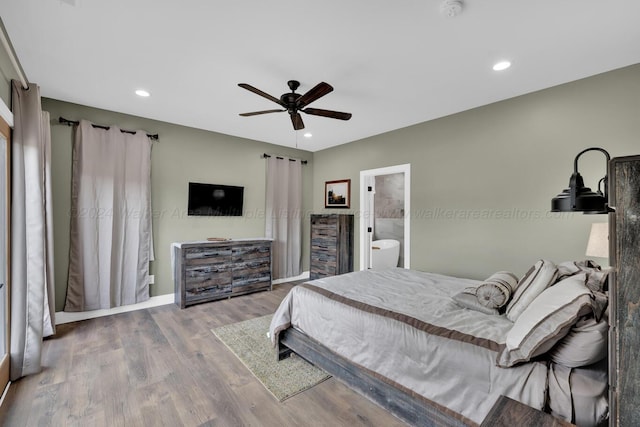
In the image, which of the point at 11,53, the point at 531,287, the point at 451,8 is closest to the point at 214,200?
the point at 11,53

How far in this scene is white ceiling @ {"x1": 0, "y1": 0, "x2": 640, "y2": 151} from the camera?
183 centimetres

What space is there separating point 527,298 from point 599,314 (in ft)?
1.77

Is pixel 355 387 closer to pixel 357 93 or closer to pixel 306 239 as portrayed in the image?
pixel 357 93

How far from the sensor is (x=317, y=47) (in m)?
2.22

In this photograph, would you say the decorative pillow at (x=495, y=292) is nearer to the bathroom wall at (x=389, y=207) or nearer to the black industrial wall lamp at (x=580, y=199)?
the black industrial wall lamp at (x=580, y=199)

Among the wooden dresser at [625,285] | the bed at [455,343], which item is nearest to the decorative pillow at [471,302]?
the bed at [455,343]

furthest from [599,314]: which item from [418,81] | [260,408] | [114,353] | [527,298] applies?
[114,353]

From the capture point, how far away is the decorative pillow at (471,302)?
6.16 ft

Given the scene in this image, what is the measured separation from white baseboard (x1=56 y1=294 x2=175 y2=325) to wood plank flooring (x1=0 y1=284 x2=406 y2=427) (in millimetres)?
413

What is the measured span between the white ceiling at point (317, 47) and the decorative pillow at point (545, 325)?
5.67 ft

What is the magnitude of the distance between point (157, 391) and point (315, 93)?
2594mm

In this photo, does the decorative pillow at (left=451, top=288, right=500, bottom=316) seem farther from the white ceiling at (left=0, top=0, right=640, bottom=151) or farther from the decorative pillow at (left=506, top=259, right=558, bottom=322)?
the white ceiling at (left=0, top=0, right=640, bottom=151)

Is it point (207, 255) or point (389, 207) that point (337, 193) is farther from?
point (207, 255)

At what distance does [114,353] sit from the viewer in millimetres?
2645
